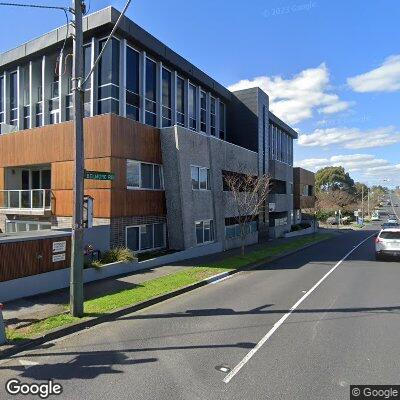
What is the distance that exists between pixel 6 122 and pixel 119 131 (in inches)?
416

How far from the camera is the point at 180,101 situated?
77.0 feet

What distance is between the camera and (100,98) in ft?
61.1

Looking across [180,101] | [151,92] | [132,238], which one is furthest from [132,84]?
[132,238]

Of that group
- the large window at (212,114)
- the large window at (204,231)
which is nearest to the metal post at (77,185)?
the large window at (204,231)

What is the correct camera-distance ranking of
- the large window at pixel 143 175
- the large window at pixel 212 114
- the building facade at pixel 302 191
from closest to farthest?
the large window at pixel 143 175 → the large window at pixel 212 114 → the building facade at pixel 302 191

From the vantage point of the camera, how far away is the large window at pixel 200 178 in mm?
20619

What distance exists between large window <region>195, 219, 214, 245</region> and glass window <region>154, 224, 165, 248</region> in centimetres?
208

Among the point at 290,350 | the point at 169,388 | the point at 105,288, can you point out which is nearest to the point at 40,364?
the point at 169,388

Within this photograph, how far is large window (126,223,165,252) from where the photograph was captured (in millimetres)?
17453

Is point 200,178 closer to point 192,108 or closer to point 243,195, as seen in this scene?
point 243,195

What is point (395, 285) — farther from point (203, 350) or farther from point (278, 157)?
point (278, 157)

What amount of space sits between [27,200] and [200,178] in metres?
8.82

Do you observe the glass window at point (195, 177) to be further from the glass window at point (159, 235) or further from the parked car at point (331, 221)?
the parked car at point (331, 221)

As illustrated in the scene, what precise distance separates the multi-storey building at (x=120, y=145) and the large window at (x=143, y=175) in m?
0.05
